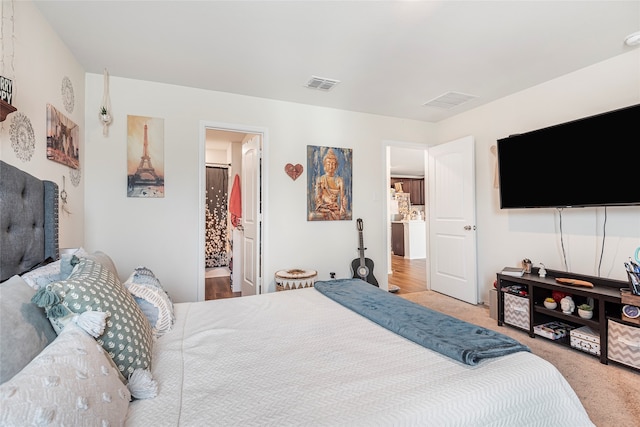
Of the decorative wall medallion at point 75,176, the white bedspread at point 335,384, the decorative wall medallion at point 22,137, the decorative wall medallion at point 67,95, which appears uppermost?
the decorative wall medallion at point 67,95

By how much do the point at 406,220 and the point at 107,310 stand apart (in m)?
8.15

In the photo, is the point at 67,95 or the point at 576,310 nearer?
the point at 67,95

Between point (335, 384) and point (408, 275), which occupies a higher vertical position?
point (335, 384)

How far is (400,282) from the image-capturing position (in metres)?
5.08

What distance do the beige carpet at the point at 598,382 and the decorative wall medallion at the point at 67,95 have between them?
4.10m

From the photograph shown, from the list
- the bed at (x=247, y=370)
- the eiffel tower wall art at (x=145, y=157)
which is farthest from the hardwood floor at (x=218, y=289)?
the bed at (x=247, y=370)

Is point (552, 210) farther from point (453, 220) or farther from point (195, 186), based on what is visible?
point (195, 186)

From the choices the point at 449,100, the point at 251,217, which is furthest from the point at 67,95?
the point at 449,100

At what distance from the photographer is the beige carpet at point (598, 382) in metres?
1.73

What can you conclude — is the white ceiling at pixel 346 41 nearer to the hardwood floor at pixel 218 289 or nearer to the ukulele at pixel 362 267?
the ukulele at pixel 362 267

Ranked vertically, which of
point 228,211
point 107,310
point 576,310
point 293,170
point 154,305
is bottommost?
point 576,310

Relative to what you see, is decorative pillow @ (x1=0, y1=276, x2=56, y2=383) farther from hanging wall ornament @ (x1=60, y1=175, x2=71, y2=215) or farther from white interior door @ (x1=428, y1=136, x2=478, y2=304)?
white interior door @ (x1=428, y1=136, x2=478, y2=304)

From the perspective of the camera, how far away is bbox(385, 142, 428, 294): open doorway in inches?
188

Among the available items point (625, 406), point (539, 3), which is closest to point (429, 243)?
point (625, 406)
